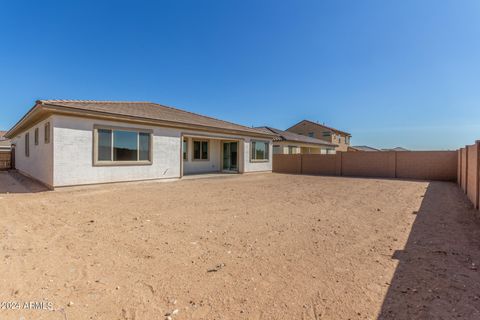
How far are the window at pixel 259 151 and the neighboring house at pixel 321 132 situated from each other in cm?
2126

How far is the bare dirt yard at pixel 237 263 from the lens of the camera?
2.38 meters

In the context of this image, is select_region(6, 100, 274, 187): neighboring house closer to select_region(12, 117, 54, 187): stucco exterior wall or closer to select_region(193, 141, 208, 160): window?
select_region(12, 117, 54, 187): stucco exterior wall

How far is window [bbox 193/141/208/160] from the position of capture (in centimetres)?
1619

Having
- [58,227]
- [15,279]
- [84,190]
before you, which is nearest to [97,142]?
[84,190]

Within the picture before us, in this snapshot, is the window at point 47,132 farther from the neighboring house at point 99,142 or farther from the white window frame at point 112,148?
the white window frame at point 112,148

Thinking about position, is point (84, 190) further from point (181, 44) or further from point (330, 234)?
point (181, 44)

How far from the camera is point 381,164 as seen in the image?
17.7 meters

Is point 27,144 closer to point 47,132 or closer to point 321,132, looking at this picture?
point 47,132

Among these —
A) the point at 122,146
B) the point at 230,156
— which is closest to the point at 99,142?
the point at 122,146

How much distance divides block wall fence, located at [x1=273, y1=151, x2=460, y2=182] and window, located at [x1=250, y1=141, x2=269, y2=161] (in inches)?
157

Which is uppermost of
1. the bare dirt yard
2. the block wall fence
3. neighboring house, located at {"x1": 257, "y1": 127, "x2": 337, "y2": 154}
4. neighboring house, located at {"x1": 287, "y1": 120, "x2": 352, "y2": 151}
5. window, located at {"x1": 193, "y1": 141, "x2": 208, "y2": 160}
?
neighboring house, located at {"x1": 287, "y1": 120, "x2": 352, "y2": 151}

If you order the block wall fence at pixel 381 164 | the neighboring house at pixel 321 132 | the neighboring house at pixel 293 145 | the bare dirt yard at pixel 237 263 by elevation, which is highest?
the neighboring house at pixel 321 132

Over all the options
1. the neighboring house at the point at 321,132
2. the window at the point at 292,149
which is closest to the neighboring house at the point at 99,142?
the window at the point at 292,149

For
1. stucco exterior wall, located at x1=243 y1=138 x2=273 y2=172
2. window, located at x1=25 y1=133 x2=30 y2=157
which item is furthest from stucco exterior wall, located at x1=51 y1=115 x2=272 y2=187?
window, located at x1=25 y1=133 x2=30 y2=157
